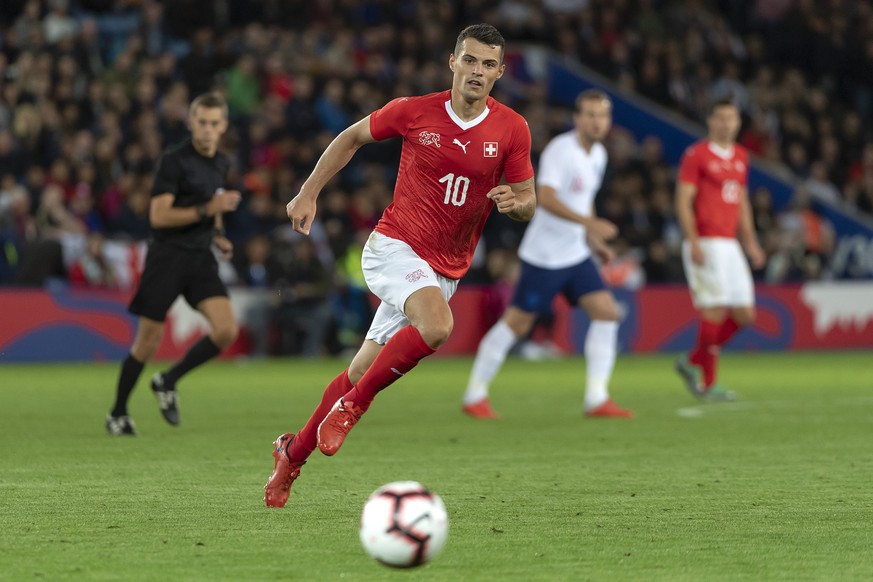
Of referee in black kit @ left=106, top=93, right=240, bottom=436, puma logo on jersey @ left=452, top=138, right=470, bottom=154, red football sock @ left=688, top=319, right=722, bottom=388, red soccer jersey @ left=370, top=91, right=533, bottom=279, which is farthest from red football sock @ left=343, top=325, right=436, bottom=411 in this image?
red football sock @ left=688, top=319, right=722, bottom=388

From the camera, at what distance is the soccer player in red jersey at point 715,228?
41.7 ft

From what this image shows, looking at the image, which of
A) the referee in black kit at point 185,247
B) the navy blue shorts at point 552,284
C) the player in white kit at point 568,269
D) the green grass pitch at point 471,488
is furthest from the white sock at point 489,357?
the referee in black kit at point 185,247

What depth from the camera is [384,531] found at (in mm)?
5027

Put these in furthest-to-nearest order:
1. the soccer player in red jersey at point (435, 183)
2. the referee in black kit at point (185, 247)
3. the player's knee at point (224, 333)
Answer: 1. the player's knee at point (224, 333)
2. the referee in black kit at point (185, 247)
3. the soccer player in red jersey at point (435, 183)

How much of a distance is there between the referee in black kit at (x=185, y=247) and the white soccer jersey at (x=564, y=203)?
8.03ft

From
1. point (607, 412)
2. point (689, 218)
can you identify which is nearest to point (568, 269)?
point (607, 412)

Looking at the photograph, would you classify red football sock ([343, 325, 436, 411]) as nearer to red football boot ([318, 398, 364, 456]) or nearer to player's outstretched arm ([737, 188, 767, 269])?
red football boot ([318, 398, 364, 456])

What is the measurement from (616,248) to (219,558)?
16.2 m

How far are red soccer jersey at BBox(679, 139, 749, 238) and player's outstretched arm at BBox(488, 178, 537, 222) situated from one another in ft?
19.4

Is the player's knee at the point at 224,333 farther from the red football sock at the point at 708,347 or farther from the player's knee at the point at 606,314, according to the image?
the red football sock at the point at 708,347

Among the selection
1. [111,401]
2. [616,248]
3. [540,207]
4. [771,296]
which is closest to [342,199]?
[616,248]

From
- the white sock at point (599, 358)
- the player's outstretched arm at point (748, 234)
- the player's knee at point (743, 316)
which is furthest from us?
the player's outstretched arm at point (748, 234)

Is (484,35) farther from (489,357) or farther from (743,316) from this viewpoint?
(743,316)

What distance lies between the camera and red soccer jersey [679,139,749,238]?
12742 millimetres
